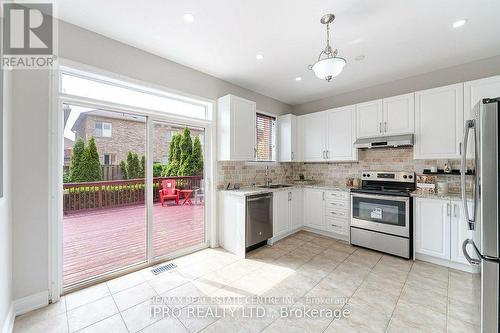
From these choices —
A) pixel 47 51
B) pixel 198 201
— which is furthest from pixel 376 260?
pixel 47 51

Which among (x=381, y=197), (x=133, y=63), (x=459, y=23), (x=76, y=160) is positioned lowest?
(x=381, y=197)

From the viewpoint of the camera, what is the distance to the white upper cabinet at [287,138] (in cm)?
461

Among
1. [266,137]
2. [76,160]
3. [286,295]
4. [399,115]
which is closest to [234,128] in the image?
[266,137]

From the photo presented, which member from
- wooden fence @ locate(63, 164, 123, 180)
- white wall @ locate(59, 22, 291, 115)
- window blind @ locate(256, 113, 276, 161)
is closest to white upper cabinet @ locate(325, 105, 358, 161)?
window blind @ locate(256, 113, 276, 161)

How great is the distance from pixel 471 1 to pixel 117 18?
3445mm

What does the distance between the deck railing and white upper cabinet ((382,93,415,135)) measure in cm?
378

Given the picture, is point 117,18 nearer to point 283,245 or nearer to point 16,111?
point 16,111

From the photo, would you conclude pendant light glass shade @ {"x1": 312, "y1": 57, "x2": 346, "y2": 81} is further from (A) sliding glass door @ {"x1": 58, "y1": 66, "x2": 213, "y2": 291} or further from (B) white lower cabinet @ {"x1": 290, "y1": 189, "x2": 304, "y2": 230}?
(B) white lower cabinet @ {"x1": 290, "y1": 189, "x2": 304, "y2": 230}

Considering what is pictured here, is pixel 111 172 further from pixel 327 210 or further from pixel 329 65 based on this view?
pixel 327 210

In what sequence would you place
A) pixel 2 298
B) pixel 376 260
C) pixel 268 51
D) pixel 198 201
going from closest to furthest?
pixel 2 298 < pixel 268 51 < pixel 376 260 < pixel 198 201

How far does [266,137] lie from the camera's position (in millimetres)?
4637

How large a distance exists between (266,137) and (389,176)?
8.10ft

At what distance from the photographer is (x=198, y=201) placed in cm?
352

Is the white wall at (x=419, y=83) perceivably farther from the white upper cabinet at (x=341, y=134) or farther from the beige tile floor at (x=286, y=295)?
the beige tile floor at (x=286, y=295)
